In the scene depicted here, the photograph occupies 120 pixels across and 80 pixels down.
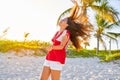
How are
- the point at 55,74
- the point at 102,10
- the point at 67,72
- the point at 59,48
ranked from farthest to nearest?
the point at 102,10 < the point at 67,72 < the point at 55,74 < the point at 59,48

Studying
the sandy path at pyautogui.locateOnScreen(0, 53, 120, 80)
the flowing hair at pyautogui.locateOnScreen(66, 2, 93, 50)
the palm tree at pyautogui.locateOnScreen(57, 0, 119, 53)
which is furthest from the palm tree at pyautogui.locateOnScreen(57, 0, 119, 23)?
the flowing hair at pyautogui.locateOnScreen(66, 2, 93, 50)

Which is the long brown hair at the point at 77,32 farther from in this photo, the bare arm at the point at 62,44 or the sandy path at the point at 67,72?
the sandy path at the point at 67,72

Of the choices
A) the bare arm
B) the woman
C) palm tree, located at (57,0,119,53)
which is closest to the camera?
the bare arm

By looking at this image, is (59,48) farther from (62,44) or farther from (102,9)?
(102,9)

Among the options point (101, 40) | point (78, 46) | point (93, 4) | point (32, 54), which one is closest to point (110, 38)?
point (101, 40)

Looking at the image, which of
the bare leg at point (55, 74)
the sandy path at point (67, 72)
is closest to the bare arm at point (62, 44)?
the bare leg at point (55, 74)

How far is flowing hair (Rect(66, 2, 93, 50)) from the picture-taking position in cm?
593

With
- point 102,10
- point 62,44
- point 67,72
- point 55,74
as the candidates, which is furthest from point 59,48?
point 102,10

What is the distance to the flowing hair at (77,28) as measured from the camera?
5.93 meters

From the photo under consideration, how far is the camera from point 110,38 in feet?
143

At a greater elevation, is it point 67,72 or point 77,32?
point 77,32

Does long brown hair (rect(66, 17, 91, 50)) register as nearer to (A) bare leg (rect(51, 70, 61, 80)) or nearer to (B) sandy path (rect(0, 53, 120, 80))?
(A) bare leg (rect(51, 70, 61, 80))

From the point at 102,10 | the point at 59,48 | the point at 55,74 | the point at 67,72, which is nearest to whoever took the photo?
the point at 59,48

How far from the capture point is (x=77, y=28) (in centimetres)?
597
